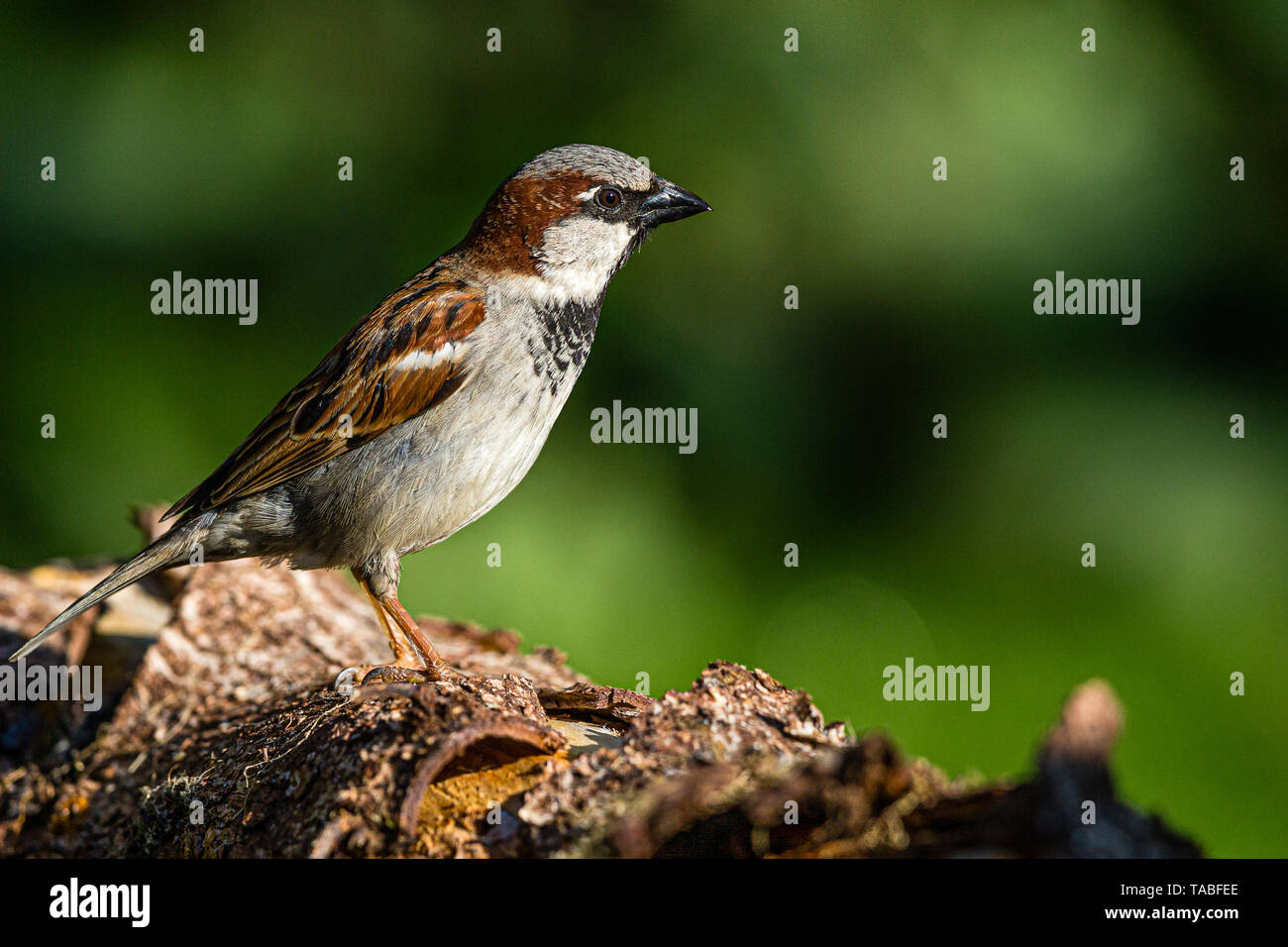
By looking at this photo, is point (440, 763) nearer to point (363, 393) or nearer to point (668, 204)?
point (363, 393)

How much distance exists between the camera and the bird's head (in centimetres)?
341

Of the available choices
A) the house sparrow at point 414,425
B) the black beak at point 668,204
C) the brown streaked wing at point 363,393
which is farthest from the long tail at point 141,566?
the black beak at point 668,204

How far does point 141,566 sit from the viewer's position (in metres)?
3.00

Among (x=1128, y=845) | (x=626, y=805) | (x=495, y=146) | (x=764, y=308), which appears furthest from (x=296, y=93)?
(x=1128, y=845)

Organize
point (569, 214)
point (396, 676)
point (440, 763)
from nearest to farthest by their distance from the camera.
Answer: point (440, 763) < point (396, 676) < point (569, 214)

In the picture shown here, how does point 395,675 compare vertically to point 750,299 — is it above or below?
below

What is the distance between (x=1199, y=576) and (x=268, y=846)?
306 centimetres

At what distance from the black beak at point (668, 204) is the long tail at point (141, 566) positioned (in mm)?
1682

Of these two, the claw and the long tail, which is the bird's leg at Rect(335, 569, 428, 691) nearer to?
the claw

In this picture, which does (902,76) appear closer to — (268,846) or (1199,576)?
(1199,576)

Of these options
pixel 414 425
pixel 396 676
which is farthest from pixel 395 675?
pixel 414 425

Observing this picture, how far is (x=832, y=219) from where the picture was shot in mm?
4078

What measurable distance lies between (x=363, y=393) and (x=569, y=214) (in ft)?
2.88

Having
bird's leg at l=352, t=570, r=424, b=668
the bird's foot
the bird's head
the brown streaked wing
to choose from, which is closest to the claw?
the bird's foot
